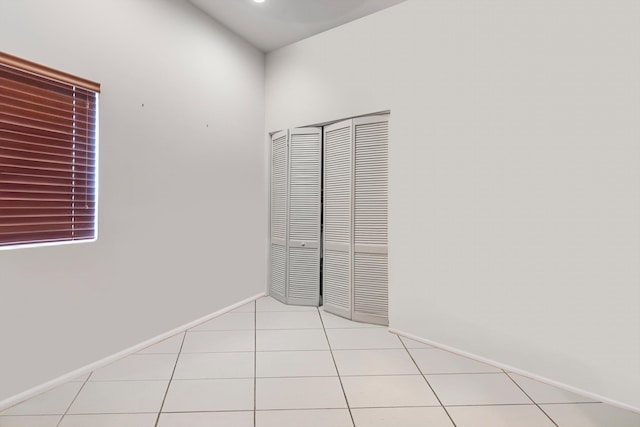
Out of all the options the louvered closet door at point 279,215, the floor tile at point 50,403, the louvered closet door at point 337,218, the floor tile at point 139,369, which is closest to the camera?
the floor tile at point 50,403

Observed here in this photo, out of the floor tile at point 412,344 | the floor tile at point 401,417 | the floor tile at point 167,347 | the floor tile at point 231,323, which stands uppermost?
the floor tile at point 231,323

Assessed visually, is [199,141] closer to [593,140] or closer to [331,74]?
[331,74]

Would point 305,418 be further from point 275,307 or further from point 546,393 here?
point 275,307

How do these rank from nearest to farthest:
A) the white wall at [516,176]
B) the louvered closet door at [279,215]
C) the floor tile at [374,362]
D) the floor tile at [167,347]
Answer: the white wall at [516,176], the floor tile at [374,362], the floor tile at [167,347], the louvered closet door at [279,215]

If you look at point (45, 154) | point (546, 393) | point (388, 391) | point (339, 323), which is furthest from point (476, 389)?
point (45, 154)

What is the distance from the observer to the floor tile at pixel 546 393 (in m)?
2.01

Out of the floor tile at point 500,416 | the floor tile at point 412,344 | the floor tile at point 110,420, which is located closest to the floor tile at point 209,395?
the floor tile at point 110,420

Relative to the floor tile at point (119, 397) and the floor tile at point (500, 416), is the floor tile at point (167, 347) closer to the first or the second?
the floor tile at point (119, 397)

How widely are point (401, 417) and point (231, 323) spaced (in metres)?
1.88

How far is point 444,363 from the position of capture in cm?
246

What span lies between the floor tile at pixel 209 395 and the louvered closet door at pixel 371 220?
56.4 inches

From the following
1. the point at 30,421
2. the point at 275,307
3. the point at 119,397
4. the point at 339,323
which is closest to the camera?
the point at 30,421

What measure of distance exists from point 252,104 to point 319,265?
197 cm

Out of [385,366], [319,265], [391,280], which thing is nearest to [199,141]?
[319,265]
